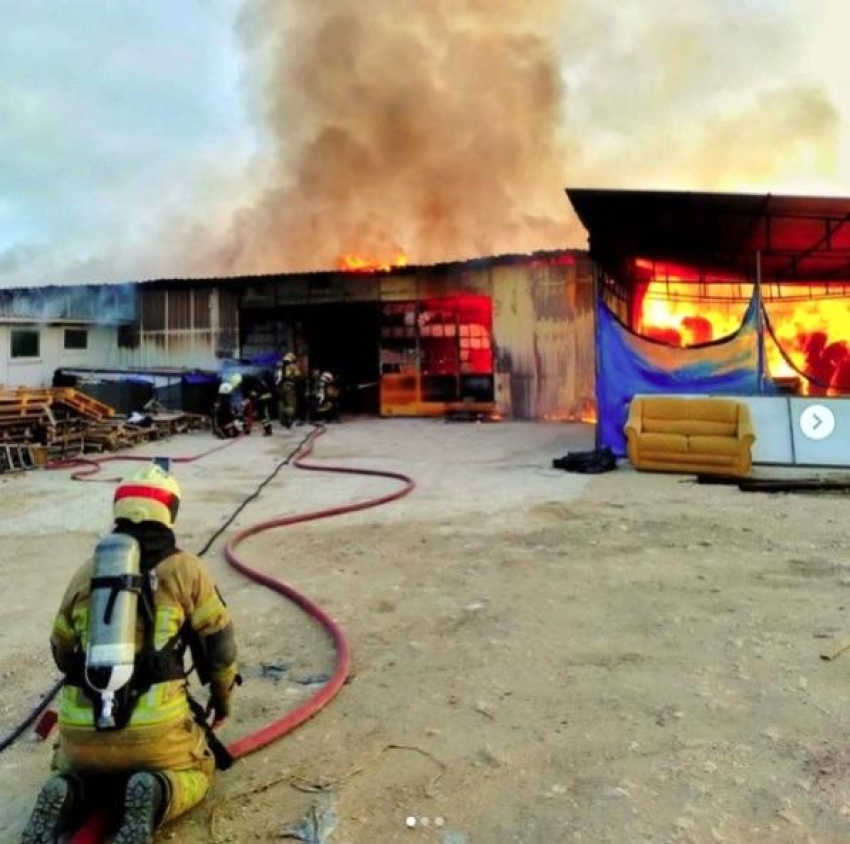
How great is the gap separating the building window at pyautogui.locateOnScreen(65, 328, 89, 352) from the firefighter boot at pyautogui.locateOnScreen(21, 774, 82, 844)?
1952cm

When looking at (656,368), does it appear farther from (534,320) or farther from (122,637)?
(122,637)

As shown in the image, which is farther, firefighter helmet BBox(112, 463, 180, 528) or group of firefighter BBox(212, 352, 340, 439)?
group of firefighter BBox(212, 352, 340, 439)

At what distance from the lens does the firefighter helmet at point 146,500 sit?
2.37 m

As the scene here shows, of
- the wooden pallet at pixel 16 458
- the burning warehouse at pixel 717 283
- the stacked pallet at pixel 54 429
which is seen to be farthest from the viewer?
Answer: the stacked pallet at pixel 54 429

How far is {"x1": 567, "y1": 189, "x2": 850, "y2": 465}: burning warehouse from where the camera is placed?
957 centimetres

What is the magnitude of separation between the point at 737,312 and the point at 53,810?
19387 mm

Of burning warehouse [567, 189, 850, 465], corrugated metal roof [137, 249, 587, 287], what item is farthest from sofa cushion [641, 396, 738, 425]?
corrugated metal roof [137, 249, 587, 287]

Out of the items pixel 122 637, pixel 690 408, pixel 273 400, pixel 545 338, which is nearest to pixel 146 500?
pixel 122 637

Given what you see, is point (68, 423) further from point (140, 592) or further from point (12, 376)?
point (140, 592)

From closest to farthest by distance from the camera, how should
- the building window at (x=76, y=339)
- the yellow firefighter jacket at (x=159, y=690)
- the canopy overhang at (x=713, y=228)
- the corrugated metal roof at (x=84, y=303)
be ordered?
the yellow firefighter jacket at (x=159, y=690) → the canopy overhang at (x=713, y=228) → the building window at (x=76, y=339) → the corrugated metal roof at (x=84, y=303)

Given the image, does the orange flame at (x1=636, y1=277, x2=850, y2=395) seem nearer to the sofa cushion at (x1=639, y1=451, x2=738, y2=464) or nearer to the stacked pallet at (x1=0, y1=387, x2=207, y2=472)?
the sofa cushion at (x1=639, y1=451, x2=738, y2=464)

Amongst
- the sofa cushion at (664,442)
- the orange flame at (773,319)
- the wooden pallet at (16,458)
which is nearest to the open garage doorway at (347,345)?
the orange flame at (773,319)

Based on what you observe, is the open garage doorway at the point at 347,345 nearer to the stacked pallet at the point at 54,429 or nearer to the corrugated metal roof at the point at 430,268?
the corrugated metal roof at the point at 430,268

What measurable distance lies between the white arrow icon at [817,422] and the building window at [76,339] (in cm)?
1781
